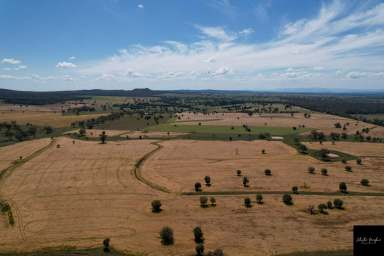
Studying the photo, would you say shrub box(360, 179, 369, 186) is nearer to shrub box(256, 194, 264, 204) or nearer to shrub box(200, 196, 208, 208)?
shrub box(256, 194, 264, 204)

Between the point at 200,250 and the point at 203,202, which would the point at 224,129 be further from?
the point at 200,250

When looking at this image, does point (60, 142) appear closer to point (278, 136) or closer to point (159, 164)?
point (159, 164)

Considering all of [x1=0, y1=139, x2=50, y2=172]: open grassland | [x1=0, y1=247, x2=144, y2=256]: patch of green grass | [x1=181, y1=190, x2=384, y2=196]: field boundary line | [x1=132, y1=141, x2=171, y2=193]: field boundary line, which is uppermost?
[x1=0, y1=139, x2=50, y2=172]: open grassland

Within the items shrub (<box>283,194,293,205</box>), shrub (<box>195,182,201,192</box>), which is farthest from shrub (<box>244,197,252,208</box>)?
shrub (<box>195,182,201,192</box>)

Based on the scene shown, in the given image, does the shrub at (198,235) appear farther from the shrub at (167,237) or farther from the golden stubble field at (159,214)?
the shrub at (167,237)

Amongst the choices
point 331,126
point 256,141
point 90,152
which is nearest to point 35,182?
point 90,152

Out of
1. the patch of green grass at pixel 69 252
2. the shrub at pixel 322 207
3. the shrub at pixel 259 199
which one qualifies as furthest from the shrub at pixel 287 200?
the patch of green grass at pixel 69 252

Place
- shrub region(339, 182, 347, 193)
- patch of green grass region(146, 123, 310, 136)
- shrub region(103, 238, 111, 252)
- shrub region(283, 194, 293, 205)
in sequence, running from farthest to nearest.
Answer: patch of green grass region(146, 123, 310, 136) < shrub region(339, 182, 347, 193) < shrub region(283, 194, 293, 205) < shrub region(103, 238, 111, 252)
